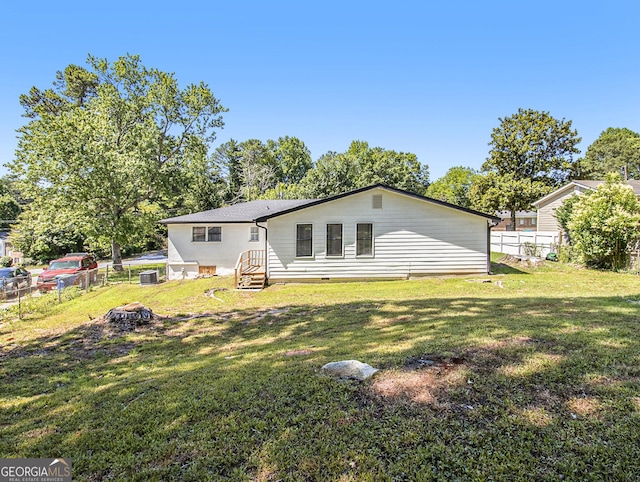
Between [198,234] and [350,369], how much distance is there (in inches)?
619

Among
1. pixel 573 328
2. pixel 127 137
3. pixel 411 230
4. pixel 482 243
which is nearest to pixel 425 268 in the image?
pixel 411 230

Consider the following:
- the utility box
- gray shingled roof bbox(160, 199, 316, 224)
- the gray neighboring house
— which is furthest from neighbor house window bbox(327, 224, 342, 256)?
the gray neighboring house

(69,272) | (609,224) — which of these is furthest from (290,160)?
(609,224)

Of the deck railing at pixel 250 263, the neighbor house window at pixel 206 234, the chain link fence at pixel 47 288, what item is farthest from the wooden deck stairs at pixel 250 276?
the chain link fence at pixel 47 288

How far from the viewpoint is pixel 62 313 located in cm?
1130

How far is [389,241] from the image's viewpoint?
14.5 m

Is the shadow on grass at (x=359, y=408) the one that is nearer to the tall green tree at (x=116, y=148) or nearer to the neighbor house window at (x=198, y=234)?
the neighbor house window at (x=198, y=234)

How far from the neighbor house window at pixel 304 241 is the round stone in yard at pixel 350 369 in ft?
33.6

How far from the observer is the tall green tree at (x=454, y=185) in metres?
48.2

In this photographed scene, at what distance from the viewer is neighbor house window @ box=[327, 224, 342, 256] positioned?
14438mm

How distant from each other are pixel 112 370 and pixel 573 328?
766cm

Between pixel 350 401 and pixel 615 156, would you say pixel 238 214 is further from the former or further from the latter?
pixel 615 156

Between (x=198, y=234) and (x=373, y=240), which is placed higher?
(x=198, y=234)

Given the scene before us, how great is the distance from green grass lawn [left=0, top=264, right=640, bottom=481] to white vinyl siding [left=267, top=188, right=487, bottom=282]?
6891 mm
